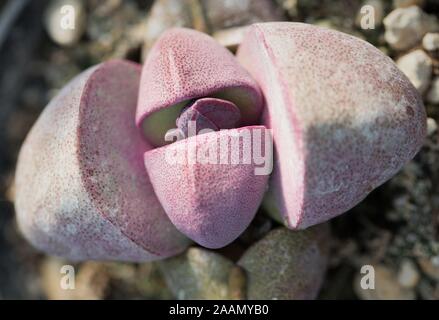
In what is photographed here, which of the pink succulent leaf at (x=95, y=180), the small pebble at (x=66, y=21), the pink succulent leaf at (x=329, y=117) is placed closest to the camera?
the pink succulent leaf at (x=329, y=117)

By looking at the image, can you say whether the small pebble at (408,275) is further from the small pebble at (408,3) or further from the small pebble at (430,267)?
the small pebble at (408,3)

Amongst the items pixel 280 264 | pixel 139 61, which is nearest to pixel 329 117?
pixel 280 264

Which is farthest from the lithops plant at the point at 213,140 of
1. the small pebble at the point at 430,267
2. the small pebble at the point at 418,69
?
the small pebble at the point at 430,267

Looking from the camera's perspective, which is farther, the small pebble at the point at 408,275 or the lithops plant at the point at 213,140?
the small pebble at the point at 408,275

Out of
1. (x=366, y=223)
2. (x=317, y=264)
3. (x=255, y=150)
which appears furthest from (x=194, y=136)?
(x=366, y=223)

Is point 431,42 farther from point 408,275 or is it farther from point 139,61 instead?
point 139,61

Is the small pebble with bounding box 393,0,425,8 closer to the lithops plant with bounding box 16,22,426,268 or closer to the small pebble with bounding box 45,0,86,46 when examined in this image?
the lithops plant with bounding box 16,22,426,268

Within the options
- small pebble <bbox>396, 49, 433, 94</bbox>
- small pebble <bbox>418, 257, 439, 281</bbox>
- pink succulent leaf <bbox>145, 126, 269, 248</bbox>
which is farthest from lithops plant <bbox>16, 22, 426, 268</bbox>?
small pebble <bbox>418, 257, 439, 281</bbox>

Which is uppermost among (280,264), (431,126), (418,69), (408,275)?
(418,69)
